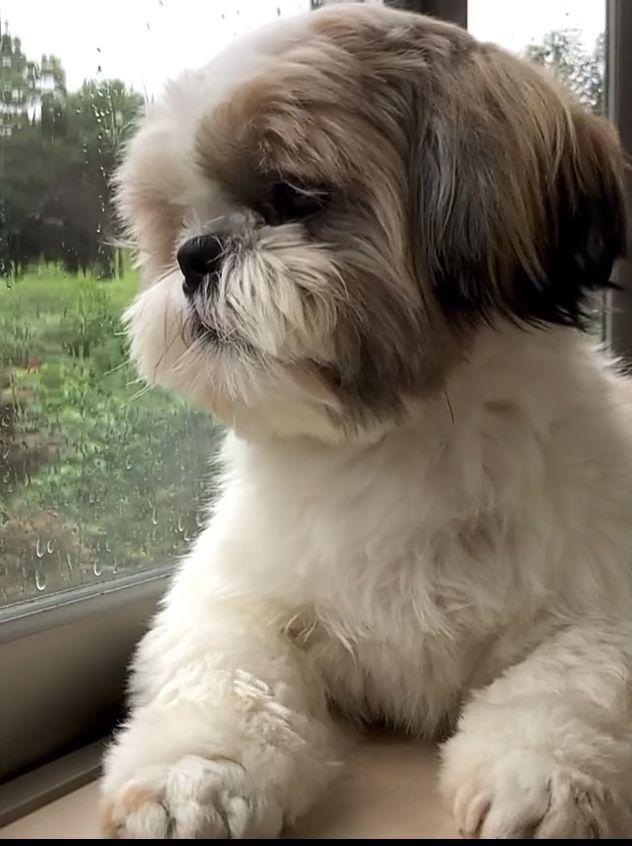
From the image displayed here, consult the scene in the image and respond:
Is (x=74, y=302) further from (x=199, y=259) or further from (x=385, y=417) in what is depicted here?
(x=385, y=417)

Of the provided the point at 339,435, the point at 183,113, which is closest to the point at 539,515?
the point at 339,435

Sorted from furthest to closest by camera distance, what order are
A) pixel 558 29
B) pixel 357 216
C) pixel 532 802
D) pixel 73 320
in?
pixel 558 29 → pixel 73 320 → pixel 357 216 → pixel 532 802

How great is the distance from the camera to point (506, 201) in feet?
3.45

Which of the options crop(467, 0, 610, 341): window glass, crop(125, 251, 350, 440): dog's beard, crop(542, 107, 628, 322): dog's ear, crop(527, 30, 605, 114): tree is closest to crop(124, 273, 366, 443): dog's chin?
crop(125, 251, 350, 440): dog's beard

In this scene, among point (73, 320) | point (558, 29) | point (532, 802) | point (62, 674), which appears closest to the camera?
point (532, 802)

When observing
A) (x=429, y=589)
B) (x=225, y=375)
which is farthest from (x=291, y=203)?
(x=429, y=589)

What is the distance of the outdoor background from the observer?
1.25 m

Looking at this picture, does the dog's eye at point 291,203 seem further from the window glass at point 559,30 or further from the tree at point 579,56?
the tree at point 579,56

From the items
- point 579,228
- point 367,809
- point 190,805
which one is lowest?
point 367,809

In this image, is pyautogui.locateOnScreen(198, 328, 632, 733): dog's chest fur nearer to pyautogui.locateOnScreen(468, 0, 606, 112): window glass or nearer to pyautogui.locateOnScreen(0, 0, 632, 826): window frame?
pyautogui.locateOnScreen(0, 0, 632, 826): window frame

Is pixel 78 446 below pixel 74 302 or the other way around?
below

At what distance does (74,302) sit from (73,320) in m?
0.02

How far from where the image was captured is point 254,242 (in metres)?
1.06

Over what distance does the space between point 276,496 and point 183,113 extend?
39cm
